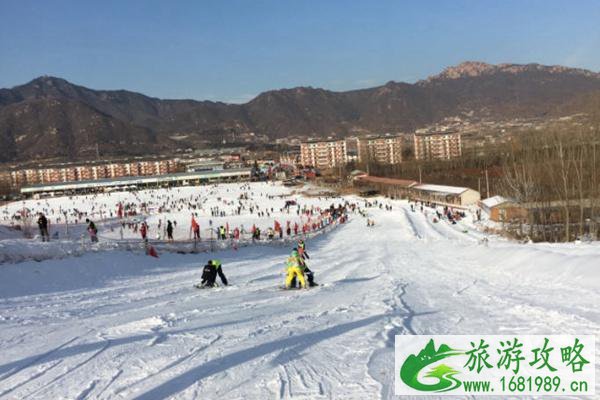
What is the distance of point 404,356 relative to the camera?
5996mm

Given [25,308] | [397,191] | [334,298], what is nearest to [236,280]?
[334,298]

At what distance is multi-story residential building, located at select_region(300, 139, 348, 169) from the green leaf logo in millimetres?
169074

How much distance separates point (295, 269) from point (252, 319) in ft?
11.5

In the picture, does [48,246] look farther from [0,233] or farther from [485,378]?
[485,378]

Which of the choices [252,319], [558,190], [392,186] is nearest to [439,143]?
[392,186]

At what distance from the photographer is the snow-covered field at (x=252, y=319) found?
5434mm

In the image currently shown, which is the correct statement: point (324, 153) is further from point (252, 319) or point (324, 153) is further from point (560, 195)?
point (252, 319)

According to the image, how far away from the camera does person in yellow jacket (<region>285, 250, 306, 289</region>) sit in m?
11.7

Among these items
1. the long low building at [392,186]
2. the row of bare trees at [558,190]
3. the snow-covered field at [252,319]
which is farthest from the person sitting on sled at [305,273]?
the long low building at [392,186]

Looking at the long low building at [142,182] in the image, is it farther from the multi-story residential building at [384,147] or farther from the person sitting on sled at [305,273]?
the person sitting on sled at [305,273]

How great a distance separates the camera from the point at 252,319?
27.4ft

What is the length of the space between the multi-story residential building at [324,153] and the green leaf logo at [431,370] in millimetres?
169074

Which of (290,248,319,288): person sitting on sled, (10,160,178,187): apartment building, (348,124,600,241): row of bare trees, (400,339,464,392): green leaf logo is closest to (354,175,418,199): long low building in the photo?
(348,124,600,241): row of bare trees

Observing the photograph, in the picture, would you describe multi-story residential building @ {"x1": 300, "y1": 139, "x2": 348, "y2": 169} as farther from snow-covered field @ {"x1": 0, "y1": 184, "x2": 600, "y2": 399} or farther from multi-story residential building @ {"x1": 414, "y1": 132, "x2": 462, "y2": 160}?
snow-covered field @ {"x1": 0, "y1": 184, "x2": 600, "y2": 399}
